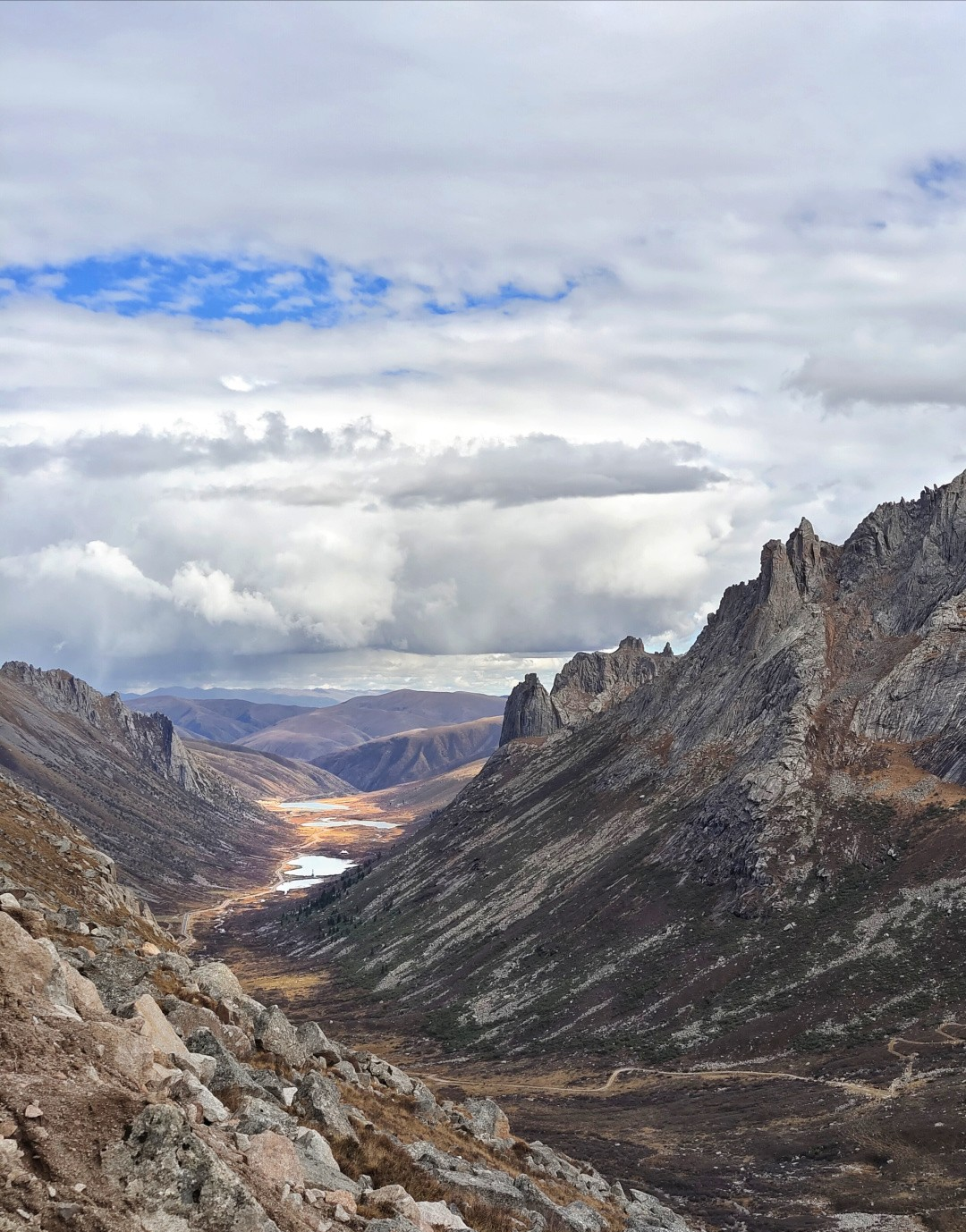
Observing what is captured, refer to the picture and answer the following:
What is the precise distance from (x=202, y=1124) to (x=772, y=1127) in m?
79.2

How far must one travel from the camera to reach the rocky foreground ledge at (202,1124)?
57.5 feet

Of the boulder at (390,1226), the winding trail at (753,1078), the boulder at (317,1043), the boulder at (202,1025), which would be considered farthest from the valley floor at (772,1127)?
the boulder at (390,1226)

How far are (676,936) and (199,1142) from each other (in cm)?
13357

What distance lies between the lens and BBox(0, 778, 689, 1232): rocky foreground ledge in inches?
690

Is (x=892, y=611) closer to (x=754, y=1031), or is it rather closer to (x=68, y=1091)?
(x=754, y=1031)

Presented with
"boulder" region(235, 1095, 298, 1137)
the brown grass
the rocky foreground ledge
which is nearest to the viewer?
the rocky foreground ledge

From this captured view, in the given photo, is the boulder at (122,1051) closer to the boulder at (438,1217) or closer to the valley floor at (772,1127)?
the boulder at (438,1217)

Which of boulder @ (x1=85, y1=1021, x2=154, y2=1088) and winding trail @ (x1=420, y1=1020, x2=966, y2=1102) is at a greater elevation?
boulder @ (x1=85, y1=1021, x2=154, y2=1088)

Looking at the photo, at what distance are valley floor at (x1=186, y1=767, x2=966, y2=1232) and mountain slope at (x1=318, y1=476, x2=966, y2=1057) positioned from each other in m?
7.25

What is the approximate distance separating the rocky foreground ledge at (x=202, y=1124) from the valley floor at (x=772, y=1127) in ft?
88.0

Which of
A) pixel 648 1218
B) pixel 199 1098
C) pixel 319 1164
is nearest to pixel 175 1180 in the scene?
pixel 199 1098

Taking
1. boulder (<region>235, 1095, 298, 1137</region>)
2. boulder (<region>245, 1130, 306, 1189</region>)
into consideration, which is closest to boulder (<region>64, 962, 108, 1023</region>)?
boulder (<region>235, 1095, 298, 1137</region>)

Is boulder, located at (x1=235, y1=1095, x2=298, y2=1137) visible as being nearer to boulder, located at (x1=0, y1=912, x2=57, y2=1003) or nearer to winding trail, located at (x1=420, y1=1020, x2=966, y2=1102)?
boulder, located at (x1=0, y1=912, x2=57, y2=1003)

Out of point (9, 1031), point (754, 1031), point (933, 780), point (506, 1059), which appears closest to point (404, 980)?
point (506, 1059)
